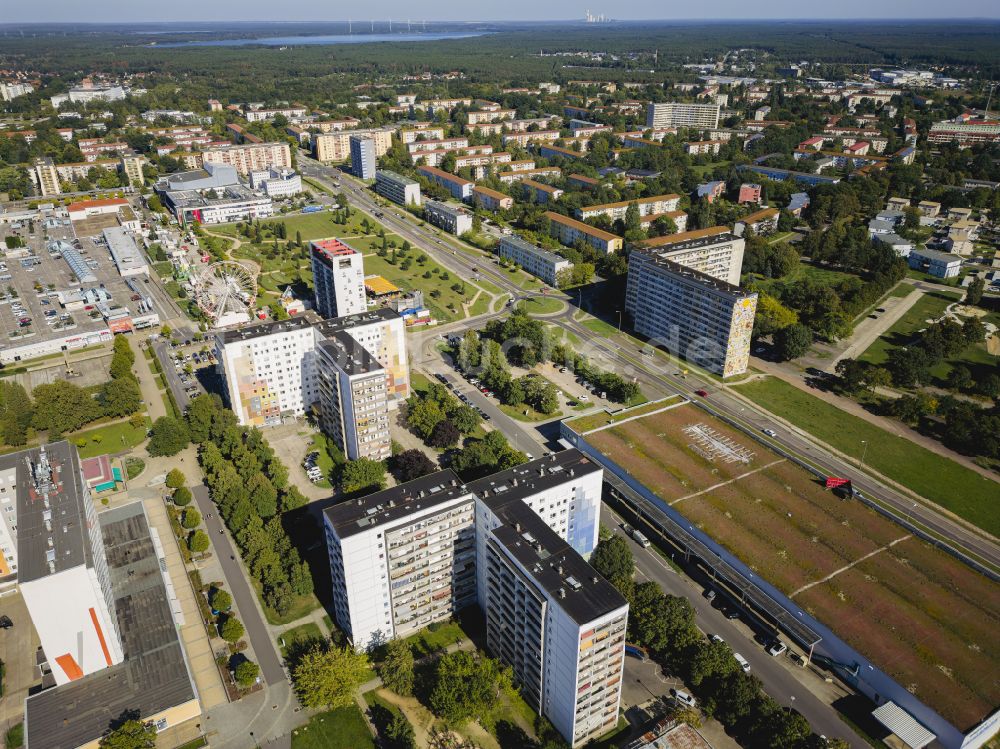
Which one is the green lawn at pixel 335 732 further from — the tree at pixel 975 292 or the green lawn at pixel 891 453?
the tree at pixel 975 292

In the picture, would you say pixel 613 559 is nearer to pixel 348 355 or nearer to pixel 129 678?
pixel 348 355

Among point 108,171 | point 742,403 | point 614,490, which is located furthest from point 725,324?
point 108,171

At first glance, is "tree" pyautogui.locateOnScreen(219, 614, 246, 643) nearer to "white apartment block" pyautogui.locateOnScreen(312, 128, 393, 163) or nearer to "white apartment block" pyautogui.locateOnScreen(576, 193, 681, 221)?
"white apartment block" pyautogui.locateOnScreen(576, 193, 681, 221)

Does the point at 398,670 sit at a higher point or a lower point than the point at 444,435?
lower

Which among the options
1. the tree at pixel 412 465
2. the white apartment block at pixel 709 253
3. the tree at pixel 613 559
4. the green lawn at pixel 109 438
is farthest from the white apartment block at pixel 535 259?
the tree at pixel 613 559

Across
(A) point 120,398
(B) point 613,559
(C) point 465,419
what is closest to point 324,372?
(C) point 465,419

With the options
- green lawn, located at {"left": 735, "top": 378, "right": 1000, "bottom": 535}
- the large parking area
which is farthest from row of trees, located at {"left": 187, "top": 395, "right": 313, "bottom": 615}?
green lawn, located at {"left": 735, "top": 378, "right": 1000, "bottom": 535}
